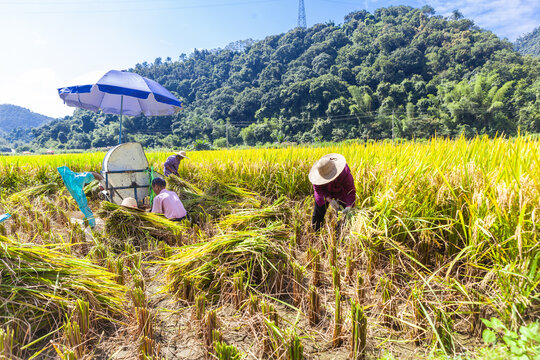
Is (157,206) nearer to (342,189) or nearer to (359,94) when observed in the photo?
(342,189)

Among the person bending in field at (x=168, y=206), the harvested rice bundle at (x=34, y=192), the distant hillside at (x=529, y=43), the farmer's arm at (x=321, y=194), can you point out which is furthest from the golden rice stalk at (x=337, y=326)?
the distant hillside at (x=529, y=43)

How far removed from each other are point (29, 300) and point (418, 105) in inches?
2036

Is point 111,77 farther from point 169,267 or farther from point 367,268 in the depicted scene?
point 367,268

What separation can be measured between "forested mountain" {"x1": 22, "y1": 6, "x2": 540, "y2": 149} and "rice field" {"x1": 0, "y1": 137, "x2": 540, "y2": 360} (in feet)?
112

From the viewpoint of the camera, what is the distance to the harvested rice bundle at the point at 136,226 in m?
3.24

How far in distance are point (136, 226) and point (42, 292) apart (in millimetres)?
1573

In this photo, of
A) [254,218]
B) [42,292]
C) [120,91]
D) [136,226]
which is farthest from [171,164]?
[42,292]

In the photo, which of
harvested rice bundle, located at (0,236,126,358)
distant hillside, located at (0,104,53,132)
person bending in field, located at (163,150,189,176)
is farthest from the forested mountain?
distant hillside, located at (0,104,53,132)

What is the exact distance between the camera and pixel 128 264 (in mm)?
2805

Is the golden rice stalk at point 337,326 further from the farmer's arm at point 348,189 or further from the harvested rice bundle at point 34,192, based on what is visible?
the harvested rice bundle at point 34,192

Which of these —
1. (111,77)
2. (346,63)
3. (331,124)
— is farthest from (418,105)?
(111,77)

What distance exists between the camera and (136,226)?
3299mm

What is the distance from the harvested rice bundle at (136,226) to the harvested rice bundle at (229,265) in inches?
36.8

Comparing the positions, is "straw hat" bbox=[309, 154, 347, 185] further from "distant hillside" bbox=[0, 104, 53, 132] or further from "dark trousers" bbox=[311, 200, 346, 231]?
"distant hillside" bbox=[0, 104, 53, 132]
